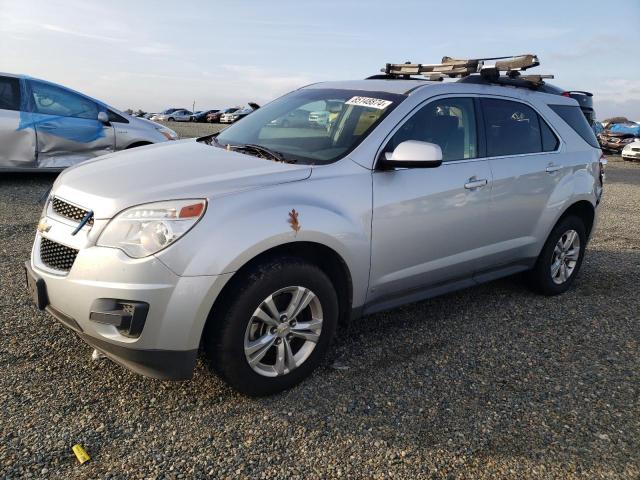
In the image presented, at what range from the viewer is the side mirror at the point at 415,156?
10.3ft

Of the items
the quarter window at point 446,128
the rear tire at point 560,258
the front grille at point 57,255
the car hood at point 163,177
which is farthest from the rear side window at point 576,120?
the front grille at point 57,255

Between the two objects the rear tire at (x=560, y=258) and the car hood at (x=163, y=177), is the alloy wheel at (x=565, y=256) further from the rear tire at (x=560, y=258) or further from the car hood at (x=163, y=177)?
the car hood at (x=163, y=177)

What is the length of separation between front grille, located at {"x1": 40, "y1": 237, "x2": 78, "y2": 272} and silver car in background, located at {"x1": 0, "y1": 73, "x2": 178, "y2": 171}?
5.46 meters

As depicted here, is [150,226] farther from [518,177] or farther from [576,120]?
[576,120]

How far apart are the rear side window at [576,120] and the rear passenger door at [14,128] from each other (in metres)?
6.66

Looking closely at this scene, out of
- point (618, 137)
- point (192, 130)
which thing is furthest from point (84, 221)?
point (618, 137)

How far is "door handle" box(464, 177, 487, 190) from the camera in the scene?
146 inches

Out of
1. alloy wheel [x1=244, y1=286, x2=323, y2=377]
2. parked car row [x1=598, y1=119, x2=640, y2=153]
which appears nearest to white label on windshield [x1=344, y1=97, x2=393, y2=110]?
alloy wheel [x1=244, y1=286, x2=323, y2=377]

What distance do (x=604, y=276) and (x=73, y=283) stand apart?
4959 mm

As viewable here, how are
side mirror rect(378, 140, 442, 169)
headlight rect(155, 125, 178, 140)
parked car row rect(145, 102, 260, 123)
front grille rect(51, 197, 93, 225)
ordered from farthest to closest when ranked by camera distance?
1. parked car row rect(145, 102, 260, 123)
2. headlight rect(155, 125, 178, 140)
3. side mirror rect(378, 140, 442, 169)
4. front grille rect(51, 197, 93, 225)

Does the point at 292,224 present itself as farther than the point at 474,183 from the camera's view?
No

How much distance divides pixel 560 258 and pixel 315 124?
2.56 meters

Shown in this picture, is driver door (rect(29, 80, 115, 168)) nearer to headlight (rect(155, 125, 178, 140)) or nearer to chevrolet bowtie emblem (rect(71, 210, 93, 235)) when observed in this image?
headlight (rect(155, 125, 178, 140))

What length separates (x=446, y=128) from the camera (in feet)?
12.4
